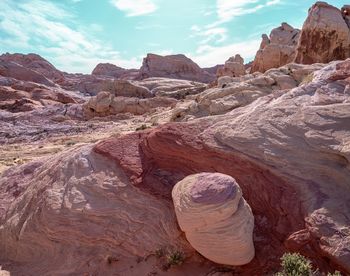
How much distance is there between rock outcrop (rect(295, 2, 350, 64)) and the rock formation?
24.6 metres

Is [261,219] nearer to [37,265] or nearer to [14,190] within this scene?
[37,265]

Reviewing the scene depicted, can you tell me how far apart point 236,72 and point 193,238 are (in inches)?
1531

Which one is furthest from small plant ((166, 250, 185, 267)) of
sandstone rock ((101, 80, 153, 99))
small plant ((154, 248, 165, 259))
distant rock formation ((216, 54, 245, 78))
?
sandstone rock ((101, 80, 153, 99))

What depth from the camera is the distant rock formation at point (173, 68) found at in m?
82.4

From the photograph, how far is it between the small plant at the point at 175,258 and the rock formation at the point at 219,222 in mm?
483

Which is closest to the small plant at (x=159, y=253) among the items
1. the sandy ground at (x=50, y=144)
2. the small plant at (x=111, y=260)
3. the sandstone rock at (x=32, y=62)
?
the small plant at (x=111, y=260)

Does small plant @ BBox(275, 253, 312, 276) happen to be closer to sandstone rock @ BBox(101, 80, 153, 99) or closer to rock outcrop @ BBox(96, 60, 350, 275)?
rock outcrop @ BBox(96, 60, 350, 275)

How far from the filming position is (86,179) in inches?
373

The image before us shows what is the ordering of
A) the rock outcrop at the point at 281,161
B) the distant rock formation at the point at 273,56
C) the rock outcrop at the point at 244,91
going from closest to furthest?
A: the rock outcrop at the point at 281,161 < the rock outcrop at the point at 244,91 < the distant rock formation at the point at 273,56

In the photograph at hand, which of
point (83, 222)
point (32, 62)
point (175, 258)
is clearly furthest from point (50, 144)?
Result: point (32, 62)

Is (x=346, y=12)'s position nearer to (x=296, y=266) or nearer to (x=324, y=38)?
(x=324, y=38)

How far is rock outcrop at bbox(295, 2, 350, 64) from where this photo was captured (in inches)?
1145

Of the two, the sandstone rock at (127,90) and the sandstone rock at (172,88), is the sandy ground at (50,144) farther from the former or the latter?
the sandstone rock at (127,90)

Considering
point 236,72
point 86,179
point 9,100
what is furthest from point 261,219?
point 9,100
